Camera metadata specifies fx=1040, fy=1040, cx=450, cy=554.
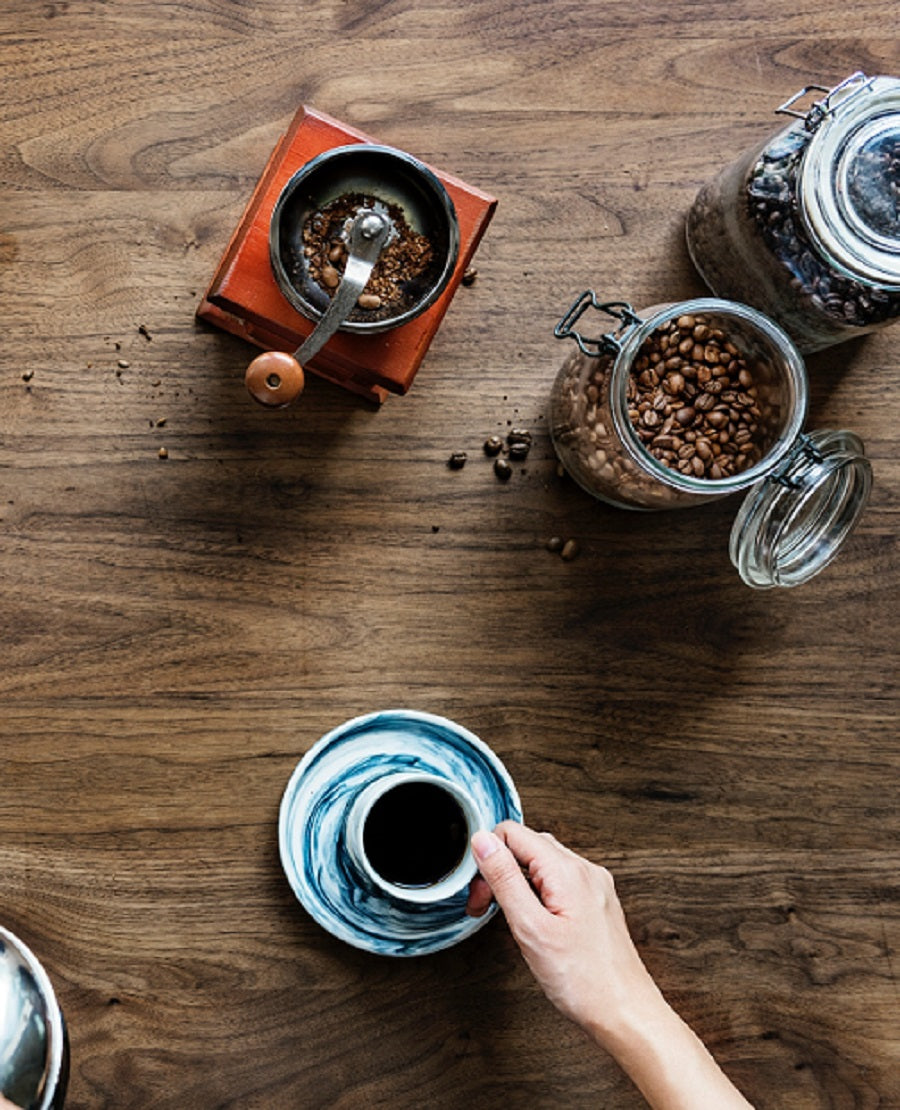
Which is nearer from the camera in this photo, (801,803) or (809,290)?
(809,290)

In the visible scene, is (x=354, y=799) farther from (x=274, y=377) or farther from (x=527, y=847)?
(x=274, y=377)

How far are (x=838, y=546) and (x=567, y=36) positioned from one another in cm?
59

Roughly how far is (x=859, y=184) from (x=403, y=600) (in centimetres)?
58

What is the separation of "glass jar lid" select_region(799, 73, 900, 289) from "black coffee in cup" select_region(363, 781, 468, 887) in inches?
23.8

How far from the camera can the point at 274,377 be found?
2.97 feet

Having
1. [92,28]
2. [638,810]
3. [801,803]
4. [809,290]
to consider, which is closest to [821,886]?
[801,803]

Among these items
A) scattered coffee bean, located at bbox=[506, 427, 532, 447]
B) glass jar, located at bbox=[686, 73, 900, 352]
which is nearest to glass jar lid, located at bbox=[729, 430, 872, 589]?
glass jar, located at bbox=[686, 73, 900, 352]

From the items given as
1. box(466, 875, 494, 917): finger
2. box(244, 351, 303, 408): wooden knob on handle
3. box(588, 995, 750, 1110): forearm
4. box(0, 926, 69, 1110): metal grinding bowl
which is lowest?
box(0, 926, 69, 1110): metal grinding bowl

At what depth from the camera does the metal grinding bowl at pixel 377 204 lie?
3.07 ft

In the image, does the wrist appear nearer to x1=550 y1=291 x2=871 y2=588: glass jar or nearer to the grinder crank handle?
x1=550 y1=291 x2=871 y2=588: glass jar

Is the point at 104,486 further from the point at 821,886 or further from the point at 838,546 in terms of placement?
the point at 821,886

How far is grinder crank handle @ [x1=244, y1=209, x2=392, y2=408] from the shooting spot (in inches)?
34.9

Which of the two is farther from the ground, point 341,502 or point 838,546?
point 838,546

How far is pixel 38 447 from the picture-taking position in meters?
1.05
